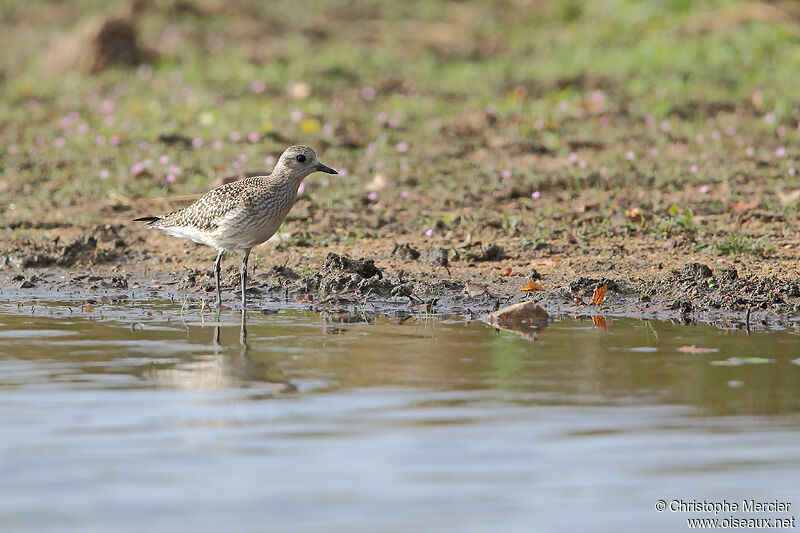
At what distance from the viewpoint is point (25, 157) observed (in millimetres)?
14000

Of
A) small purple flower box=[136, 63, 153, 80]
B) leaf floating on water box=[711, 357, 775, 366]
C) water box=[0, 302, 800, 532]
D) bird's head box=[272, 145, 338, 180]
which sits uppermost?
small purple flower box=[136, 63, 153, 80]

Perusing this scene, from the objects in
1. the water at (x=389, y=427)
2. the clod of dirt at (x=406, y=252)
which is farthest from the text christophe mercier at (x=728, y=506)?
the clod of dirt at (x=406, y=252)

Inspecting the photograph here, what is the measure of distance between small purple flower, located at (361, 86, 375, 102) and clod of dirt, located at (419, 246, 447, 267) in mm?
5553

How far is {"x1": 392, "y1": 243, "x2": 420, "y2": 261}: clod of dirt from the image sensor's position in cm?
1070

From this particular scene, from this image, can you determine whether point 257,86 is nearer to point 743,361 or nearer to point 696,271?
Answer: point 696,271

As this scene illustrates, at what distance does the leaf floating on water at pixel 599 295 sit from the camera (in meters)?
9.27

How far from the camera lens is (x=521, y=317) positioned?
8703 millimetres

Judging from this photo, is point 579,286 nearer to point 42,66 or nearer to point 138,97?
point 138,97

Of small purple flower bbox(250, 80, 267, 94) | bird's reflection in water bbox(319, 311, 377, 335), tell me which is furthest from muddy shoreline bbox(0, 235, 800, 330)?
small purple flower bbox(250, 80, 267, 94)

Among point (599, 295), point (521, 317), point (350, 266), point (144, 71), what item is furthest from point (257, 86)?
point (521, 317)

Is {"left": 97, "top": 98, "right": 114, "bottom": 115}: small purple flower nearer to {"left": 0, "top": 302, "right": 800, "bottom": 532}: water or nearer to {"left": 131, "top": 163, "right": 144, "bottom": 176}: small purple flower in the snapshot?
{"left": 131, "top": 163, "right": 144, "bottom": 176}: small purple flower

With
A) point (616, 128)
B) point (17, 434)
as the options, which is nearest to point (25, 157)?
point (616, 128)

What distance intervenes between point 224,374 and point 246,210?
2.77 metres

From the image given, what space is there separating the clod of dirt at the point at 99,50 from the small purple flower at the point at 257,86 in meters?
2.43
